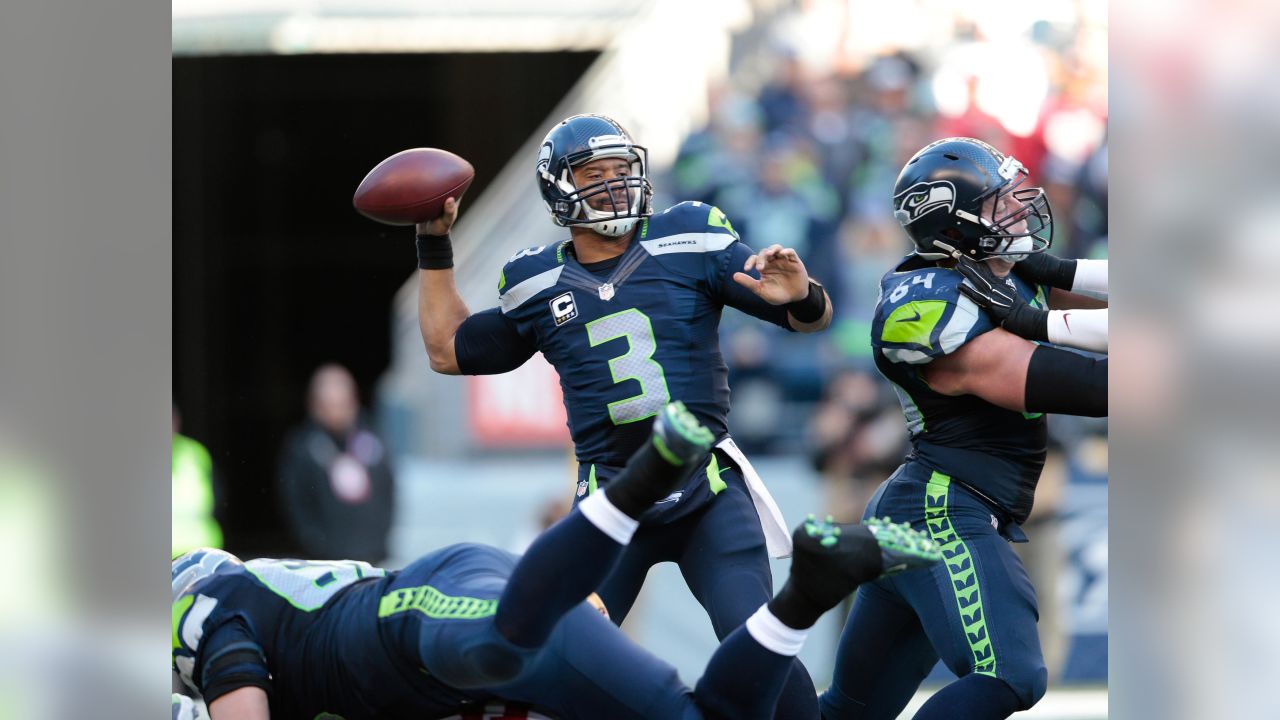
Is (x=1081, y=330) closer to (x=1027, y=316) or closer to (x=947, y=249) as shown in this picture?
(x=1027, y=316)

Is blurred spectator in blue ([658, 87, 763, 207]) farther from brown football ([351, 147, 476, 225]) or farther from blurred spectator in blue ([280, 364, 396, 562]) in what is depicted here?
brown football ([351, 147, 476, 225])

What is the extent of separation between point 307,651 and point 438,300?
107 cm

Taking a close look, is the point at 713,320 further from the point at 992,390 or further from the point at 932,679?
the point at 932,679

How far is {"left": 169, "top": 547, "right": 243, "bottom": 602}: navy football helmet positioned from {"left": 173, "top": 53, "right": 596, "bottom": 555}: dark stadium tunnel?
633 centimetres

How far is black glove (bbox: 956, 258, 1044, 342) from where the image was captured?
10.5ft

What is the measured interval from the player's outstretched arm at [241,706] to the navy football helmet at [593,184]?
4.40 feet

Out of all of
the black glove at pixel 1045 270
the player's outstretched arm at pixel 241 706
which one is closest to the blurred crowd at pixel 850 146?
the black glove at pixel 1045 270

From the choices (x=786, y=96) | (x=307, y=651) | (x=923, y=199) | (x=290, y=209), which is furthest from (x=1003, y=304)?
(x=290, y=209)

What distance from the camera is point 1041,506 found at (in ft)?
22.9

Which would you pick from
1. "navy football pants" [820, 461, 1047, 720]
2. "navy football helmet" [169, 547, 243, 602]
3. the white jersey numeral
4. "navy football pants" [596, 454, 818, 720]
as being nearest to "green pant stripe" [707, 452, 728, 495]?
"navy football pants" [596, 454, 818, 720]

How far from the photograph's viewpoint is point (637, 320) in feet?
11.2

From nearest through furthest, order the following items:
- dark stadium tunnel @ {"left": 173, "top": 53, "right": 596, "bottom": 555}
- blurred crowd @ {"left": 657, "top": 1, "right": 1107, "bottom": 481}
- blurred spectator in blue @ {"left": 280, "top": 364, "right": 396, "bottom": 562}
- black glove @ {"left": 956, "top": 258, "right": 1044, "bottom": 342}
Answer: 1. black glove @ {"left": 956, "top": 258, "right": 1044, "bottom": 342}
2. blurred spectator in blue @ {"left": 280, "top": 364, "right": 396, "bottom": 562}
3. blurred crowd @ {"left": 657, "top": 1, "right": 1107, "bottom": 481}
4. dark stadium tunnel @ {"left": 173, "top": 53, "right": 596, "bottom": 555}

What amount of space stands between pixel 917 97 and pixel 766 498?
527 cm
